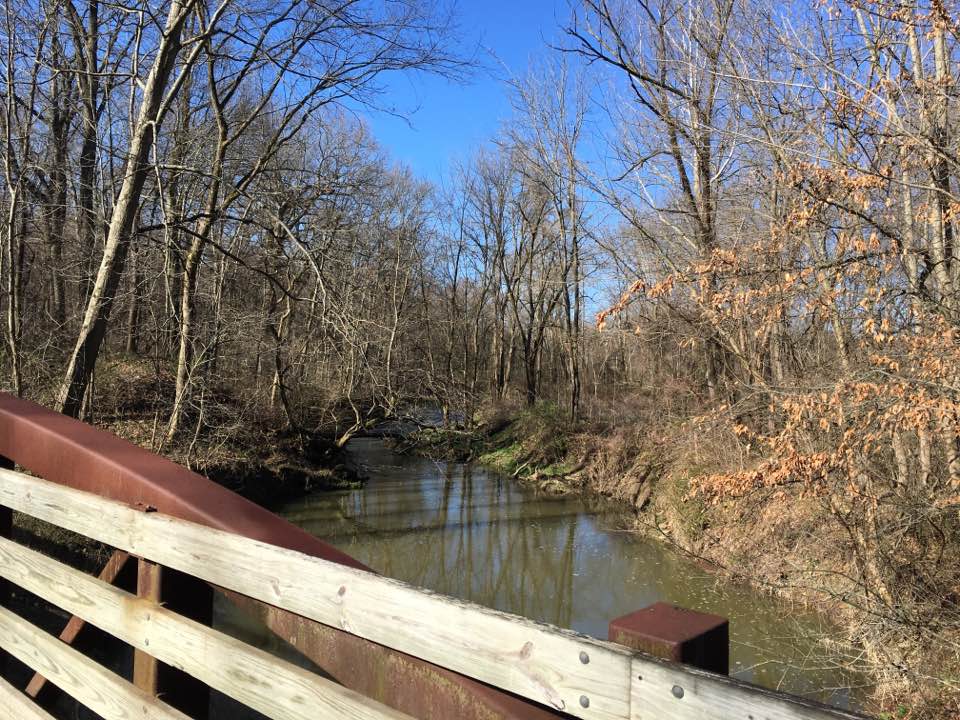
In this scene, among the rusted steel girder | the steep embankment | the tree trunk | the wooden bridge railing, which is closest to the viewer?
the wooden bridge railing

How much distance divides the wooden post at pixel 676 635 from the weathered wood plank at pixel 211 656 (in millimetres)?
479

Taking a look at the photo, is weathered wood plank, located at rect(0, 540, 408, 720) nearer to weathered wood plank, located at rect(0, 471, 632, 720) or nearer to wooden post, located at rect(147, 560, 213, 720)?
wooden post, located at rect(147, 560, 213, 720)

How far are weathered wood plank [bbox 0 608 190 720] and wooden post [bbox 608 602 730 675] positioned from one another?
1243 millimetres

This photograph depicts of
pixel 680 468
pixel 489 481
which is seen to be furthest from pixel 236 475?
pixel 680 468

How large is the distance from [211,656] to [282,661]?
0.77 feet

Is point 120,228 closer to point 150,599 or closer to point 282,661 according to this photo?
point 150,599

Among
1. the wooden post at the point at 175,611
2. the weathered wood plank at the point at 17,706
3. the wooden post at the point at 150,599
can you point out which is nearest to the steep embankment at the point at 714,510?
the wooden post at the point at 175,611

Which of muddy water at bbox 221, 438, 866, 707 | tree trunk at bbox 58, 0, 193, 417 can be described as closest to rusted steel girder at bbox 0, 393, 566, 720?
tree trunk at bbox 58, 0, 193, 417

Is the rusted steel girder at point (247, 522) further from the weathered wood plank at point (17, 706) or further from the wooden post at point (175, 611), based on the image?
the weathered wood plank at point (17, 706)

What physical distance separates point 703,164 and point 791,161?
4.79 metres

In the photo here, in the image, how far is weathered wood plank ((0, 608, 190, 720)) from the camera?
6.57 feet

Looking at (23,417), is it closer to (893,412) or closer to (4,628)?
(4,628)

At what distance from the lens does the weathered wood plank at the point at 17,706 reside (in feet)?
8.36

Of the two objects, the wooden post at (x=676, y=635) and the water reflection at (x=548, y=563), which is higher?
the wooden post at (x=676, y=635)
